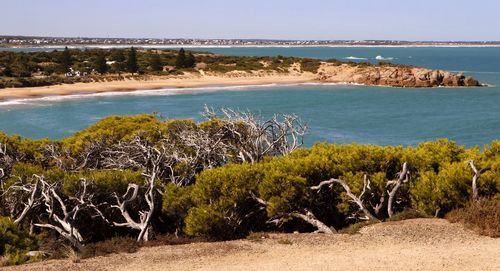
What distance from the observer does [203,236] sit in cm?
1298

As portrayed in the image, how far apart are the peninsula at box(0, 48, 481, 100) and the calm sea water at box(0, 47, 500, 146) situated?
4.85 meters

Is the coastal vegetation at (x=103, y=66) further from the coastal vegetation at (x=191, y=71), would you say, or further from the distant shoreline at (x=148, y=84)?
the distant shoreline at (x=148, y=84)

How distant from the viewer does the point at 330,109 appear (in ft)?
177

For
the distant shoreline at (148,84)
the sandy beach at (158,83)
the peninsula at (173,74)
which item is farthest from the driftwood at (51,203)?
the peninsula at (173,74)

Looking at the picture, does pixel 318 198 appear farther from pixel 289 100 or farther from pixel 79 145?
pixel 289 100

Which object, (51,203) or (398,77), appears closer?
(51,203)

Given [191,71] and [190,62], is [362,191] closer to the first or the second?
[191,71]

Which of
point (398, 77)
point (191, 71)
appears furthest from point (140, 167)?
point (191, 71)

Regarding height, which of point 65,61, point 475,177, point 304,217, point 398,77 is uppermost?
point 475,177

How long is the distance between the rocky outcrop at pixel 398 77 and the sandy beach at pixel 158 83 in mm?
4304

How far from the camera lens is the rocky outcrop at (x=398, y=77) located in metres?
78.6

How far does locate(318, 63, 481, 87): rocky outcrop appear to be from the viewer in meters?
78.6

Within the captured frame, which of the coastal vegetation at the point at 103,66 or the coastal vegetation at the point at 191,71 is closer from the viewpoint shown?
the coastal vegetation at the point at 103,66

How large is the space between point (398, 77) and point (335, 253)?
7255 centimetres
